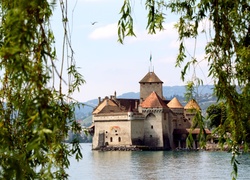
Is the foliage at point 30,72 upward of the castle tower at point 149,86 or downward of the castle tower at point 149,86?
downward

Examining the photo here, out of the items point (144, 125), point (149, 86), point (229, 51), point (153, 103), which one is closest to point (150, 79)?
point (149, 86)

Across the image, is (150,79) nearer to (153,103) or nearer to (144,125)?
(153,103)

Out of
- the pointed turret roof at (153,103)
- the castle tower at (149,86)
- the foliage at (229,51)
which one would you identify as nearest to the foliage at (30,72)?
the foliage at (229,51)

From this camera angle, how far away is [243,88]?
334 cm

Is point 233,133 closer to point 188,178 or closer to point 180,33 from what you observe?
point 180,33

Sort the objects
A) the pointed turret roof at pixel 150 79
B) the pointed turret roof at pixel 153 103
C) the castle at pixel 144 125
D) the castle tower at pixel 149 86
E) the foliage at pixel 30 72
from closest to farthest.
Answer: the foliage at pixel 30 72 < the pointed turret roof at pixel 153 103 < the castle at pixel 144 125 < the castle tower at pixel 149 86 < the pointed turret roof at pixel 150 79

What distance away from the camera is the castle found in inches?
1967

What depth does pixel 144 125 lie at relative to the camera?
5038 centimetres

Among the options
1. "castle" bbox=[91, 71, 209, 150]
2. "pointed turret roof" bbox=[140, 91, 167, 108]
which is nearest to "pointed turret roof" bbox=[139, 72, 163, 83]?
"castle" bbox=[91, 71, 209, 150]

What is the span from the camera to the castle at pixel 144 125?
4997 centimetres

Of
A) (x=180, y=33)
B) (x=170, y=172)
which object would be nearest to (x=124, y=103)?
(x=170, y=172)

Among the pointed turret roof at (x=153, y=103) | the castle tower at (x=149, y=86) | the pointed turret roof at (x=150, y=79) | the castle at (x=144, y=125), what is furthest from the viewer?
the pointed turret roof at (x=150, y=79)

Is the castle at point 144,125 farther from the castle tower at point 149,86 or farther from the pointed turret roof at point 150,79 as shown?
the pointed turret roof at point 150,79

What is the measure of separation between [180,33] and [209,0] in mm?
605
